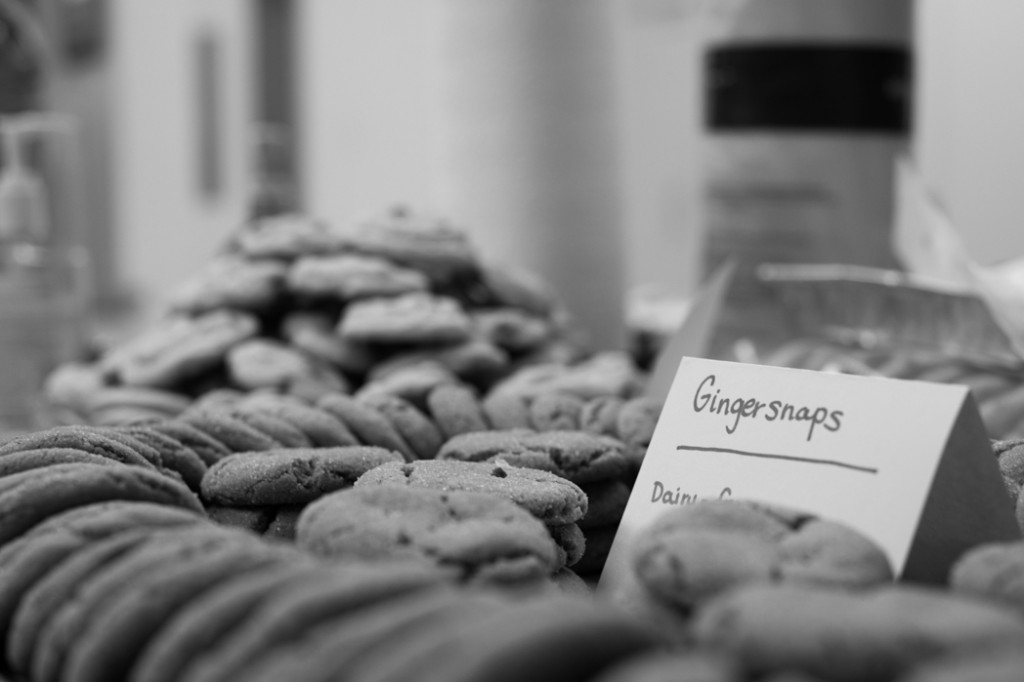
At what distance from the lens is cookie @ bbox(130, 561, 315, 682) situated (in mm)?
359

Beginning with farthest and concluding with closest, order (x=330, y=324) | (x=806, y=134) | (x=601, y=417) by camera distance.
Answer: (x=806, y=134) < (x=330, y=324) < (x=601, y=417)

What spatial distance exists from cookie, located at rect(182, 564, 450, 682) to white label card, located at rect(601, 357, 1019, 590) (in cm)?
18

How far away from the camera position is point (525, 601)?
35 centimetres

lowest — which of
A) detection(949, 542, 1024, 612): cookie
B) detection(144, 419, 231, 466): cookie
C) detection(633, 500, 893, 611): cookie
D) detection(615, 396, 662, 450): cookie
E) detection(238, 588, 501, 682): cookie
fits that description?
detection(615, 396, 662, 450): cookie

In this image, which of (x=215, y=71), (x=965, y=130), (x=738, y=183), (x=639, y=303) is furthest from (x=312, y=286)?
(x=215, y=71)

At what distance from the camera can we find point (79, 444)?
55 cm

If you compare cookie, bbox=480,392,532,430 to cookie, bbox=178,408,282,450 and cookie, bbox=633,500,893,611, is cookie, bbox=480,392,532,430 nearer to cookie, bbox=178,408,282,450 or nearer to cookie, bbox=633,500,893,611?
cookie, bbox=178,408,282,450

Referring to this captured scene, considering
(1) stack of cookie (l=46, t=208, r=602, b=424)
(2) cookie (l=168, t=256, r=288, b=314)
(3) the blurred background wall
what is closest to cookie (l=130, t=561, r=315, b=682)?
(1) stack of cookie (l=46, t=208, r=602, b=424)

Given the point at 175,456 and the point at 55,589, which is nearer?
the point at 55,589

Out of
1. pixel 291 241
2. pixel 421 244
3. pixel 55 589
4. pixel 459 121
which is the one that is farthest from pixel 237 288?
pixel 55 589

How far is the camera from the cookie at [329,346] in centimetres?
110

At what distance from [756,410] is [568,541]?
0.11 meters

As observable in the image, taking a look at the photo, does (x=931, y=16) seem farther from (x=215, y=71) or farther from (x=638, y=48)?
(x=215, y=71)

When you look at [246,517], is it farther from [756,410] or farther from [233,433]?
[756,410]
